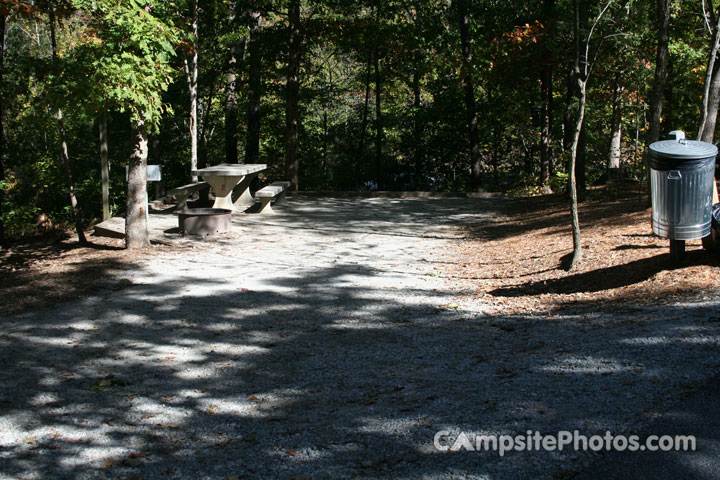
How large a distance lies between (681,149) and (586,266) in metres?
2.20

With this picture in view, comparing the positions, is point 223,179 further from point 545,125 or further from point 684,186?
point 684,186

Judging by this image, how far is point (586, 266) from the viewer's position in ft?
25.8

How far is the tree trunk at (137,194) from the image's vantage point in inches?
402

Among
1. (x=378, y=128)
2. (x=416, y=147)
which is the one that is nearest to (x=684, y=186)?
(x=378, y=128)

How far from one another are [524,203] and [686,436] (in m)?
13.0

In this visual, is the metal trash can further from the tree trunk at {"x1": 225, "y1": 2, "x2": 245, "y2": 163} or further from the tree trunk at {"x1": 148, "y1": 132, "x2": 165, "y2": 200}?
the tree trunk at {"x1": 225, "y1": 2, "x2": 245, "y2": 163}

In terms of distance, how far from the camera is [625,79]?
16.0 metres

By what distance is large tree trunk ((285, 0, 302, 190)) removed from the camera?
18.4 metres

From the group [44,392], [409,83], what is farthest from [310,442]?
[409,83]

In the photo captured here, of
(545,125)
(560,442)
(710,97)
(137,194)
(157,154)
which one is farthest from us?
(157,154)

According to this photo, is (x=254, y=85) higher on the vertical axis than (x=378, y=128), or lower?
higher

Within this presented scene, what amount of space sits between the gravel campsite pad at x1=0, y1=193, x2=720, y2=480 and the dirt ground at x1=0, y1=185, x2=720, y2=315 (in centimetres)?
32

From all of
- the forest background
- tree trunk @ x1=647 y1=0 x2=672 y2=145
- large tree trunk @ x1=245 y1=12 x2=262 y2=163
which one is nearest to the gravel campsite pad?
the forest background

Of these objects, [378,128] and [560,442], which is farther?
[378,128]
